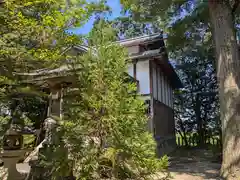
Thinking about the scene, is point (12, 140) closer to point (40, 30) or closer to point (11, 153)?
point (11, 153)

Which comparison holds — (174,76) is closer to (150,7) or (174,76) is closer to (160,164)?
(150,7)

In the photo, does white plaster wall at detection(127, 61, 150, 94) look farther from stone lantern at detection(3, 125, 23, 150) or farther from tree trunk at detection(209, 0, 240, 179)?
stone lantern at detection(3, 125, 23, 150)

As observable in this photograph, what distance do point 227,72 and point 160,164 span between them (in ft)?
14.2

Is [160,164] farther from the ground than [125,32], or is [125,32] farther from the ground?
[125,32]

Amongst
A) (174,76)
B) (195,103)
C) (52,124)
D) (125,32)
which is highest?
(125,32)

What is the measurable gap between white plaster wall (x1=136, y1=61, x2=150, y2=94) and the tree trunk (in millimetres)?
3867

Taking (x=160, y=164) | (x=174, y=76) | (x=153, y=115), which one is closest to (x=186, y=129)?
(x=174, y=76)

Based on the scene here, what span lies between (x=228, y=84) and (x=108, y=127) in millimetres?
4544

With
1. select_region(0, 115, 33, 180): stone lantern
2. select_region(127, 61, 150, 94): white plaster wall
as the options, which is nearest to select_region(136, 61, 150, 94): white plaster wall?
select_region(127, 61, 150, 94): white plaster wall

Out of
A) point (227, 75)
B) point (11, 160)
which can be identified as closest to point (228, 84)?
point (227, 75)

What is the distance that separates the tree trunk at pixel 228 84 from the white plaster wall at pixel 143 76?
3.87m

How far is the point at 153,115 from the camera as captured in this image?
10469mm

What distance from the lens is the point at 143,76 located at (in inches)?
424

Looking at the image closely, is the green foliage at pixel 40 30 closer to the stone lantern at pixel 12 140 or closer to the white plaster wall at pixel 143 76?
the stone lantern at pixel 12 140
